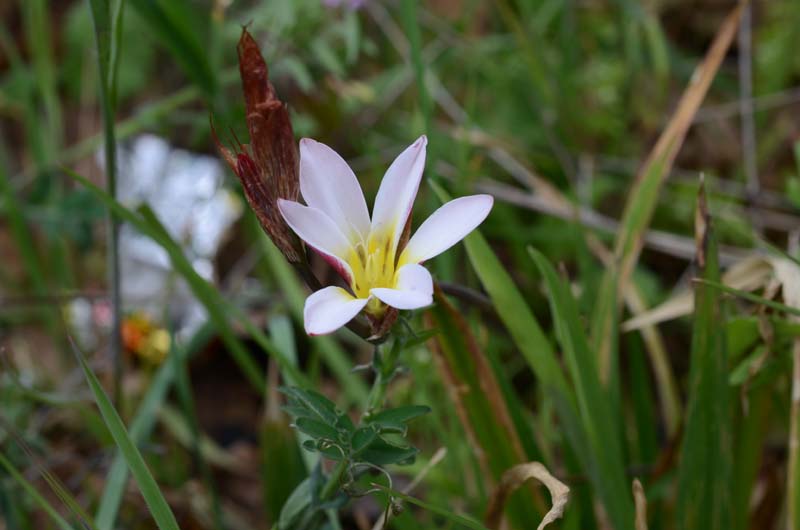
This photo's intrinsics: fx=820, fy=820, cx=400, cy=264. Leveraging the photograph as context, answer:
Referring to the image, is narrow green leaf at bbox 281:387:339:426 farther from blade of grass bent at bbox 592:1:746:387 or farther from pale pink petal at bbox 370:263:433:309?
blade of grass bent at bbox 592:1:746:387

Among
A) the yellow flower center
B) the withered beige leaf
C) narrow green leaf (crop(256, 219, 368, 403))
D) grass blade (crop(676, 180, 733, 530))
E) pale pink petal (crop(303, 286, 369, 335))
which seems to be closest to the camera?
pale pink petal (crop(303, 286, 369, 335))

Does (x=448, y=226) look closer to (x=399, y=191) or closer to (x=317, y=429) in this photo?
(x=399, y=191)

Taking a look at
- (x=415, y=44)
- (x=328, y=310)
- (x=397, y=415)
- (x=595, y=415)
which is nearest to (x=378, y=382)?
(x=397, y=415)

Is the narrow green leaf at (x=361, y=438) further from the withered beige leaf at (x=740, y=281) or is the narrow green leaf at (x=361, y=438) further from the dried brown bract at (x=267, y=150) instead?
the withered beige leaf at (x=740, y=281)

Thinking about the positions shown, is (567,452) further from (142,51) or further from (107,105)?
(142,51)

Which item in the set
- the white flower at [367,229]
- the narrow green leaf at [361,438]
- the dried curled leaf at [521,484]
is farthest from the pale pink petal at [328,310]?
the dried curled leaf at [521,484]

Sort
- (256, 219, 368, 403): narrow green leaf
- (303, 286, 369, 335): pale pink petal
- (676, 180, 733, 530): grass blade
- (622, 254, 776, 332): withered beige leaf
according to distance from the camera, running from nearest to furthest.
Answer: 1. (303, 286, 369, 335): pale pink petal
2. (676, 180, 733, 530): grass blade
3. (622, 254, 776, 332): withered beige leaf
4. (256, 219, 368, 403): narrow green leaf

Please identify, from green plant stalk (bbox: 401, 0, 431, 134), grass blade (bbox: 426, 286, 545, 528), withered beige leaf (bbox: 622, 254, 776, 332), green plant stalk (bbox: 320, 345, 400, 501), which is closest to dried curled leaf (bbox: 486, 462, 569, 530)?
grass blade (bbox: 426, 286, 545, 528)
